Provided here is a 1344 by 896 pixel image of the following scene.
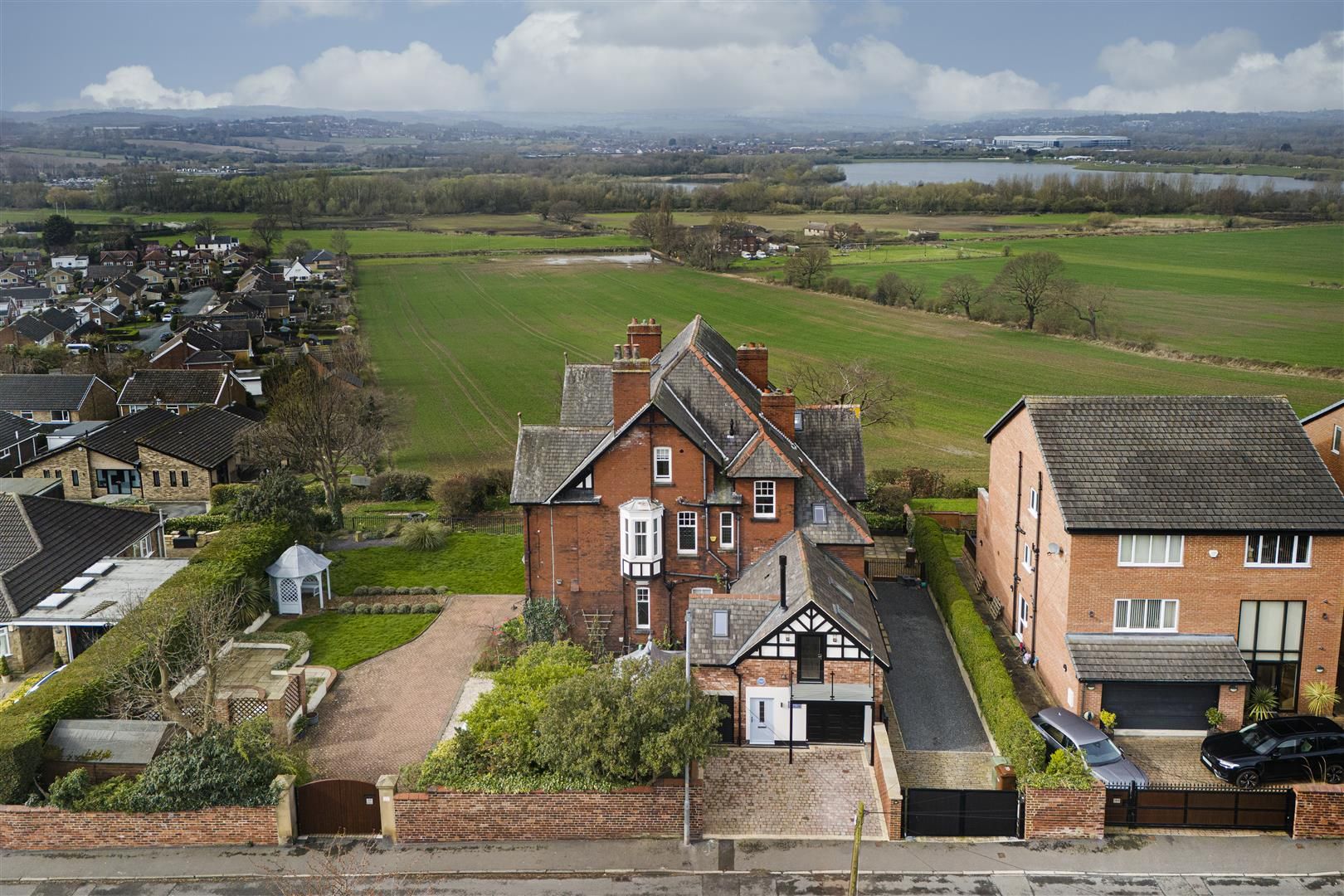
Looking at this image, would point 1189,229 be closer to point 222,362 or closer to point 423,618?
point 222,362

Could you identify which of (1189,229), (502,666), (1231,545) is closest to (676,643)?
(502,666)

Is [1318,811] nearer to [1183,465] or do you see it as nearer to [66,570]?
[1183,465]

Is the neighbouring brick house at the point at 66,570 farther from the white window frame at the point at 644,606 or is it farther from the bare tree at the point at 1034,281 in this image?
the bare tree at the point at 1034,281

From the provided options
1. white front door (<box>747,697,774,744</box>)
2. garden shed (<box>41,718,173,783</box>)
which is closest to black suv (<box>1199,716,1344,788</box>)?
white front door (<box>747,697,774,744</box>)

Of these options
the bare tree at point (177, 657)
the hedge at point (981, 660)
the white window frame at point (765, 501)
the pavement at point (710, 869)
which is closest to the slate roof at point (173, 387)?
the bare tree at point (177, 657)

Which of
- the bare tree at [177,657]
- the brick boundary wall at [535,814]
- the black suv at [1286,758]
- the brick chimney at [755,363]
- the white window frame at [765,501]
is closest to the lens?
the brick boundary wall at [535,814]

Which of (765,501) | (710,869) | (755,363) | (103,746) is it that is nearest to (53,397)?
(103,746)
